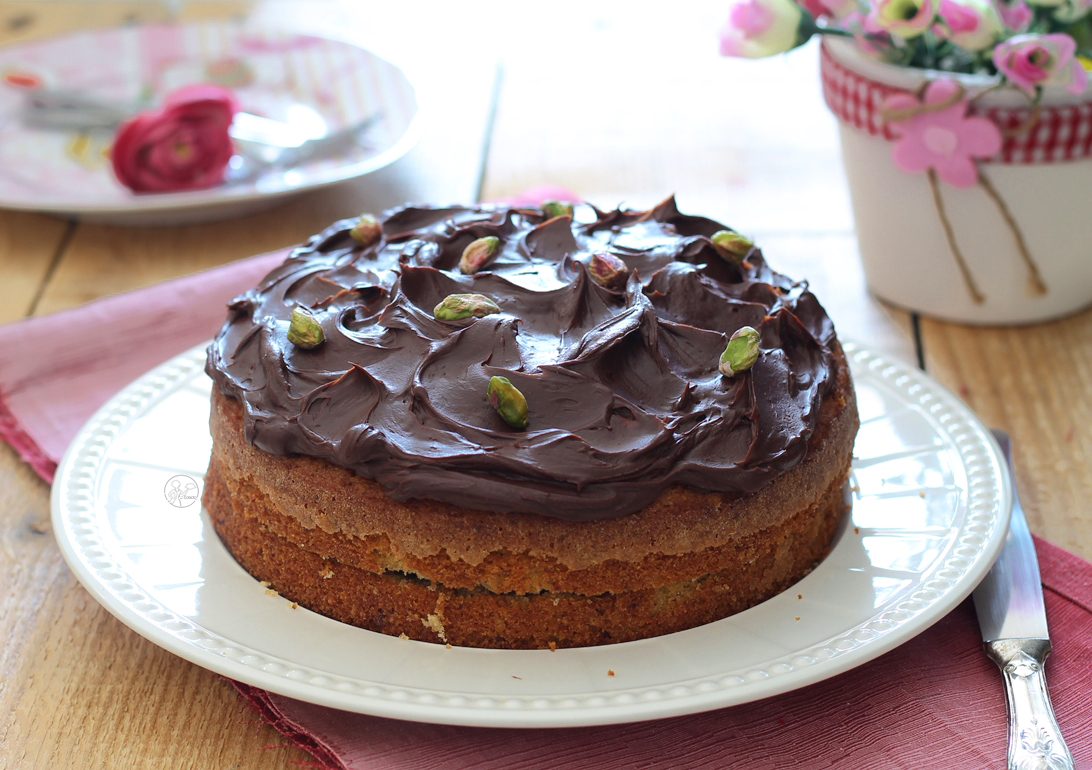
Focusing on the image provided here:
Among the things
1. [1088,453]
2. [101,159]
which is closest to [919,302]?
[1088,453]

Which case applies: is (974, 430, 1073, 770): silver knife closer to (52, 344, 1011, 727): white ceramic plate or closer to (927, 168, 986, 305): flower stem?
(52, 344, 1011, 727): white ceramic plate

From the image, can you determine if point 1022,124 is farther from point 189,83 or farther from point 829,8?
point 189,83

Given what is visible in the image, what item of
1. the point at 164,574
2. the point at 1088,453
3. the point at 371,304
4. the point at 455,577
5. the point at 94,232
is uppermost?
the point at 371,304

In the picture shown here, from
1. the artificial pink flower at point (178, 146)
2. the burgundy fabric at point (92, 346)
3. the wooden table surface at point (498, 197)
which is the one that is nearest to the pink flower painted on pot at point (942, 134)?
the wooden table surface at point (498, 197)

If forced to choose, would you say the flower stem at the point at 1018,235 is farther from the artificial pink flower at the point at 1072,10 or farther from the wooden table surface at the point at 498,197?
the artificial pink flower at the point at 1072,10

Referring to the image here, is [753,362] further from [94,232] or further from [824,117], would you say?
[824,117]

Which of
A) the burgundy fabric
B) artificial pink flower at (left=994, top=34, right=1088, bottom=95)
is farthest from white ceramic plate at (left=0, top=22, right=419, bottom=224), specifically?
artificial pink flower at (left=994, top=34, right=1088, bottom=95)
